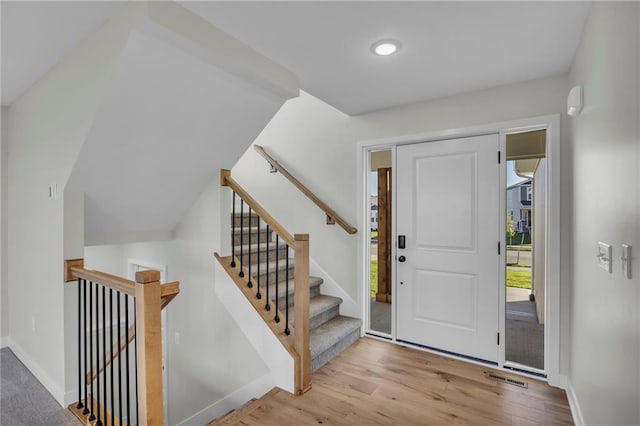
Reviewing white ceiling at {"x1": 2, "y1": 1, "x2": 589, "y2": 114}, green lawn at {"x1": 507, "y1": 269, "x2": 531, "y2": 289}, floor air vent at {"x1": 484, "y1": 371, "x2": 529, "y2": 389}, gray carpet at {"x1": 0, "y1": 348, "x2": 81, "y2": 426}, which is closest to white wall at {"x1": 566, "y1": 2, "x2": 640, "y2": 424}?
white ceiling at {"x1": 2, "y1": 1, "x2": 589, "y2": 114}

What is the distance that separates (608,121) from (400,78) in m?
1.36

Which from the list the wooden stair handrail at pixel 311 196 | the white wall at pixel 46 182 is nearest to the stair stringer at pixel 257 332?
the white wall at pixel 46 182

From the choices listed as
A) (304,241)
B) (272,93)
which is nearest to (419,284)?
(304,241)

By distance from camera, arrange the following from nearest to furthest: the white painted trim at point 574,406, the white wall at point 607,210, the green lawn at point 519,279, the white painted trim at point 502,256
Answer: the white wall at point 607,210, the white painted trim at point 574,406, the white painted trim at point 502,256, the green lawn at point 519,279

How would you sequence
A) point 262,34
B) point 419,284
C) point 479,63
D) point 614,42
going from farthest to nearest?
point 419,284 < point 479,63 < point 262,34 < point 614,42

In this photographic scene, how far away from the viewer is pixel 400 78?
2434 millimetres

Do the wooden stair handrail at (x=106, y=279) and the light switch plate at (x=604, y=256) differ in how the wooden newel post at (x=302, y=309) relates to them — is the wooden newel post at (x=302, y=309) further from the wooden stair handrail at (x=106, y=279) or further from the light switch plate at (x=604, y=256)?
the light switch plate at (x=604, y=256)

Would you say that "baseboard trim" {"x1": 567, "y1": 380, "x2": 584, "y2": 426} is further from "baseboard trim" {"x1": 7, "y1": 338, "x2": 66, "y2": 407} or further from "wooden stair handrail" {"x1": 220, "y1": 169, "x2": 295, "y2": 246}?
"baseboard trim" {"x1": 7, "y1": 338, "x2": 66, "y2": 407}

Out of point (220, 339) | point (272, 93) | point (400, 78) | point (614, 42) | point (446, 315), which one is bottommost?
point (220, 339)

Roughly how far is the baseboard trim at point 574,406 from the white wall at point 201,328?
2.04 m

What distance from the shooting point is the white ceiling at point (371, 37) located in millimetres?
1652

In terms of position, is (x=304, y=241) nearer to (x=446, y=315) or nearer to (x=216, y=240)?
(x=216, y=240)

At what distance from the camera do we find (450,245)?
9.32 feet

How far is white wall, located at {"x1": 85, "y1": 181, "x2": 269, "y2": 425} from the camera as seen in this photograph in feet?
9.25
